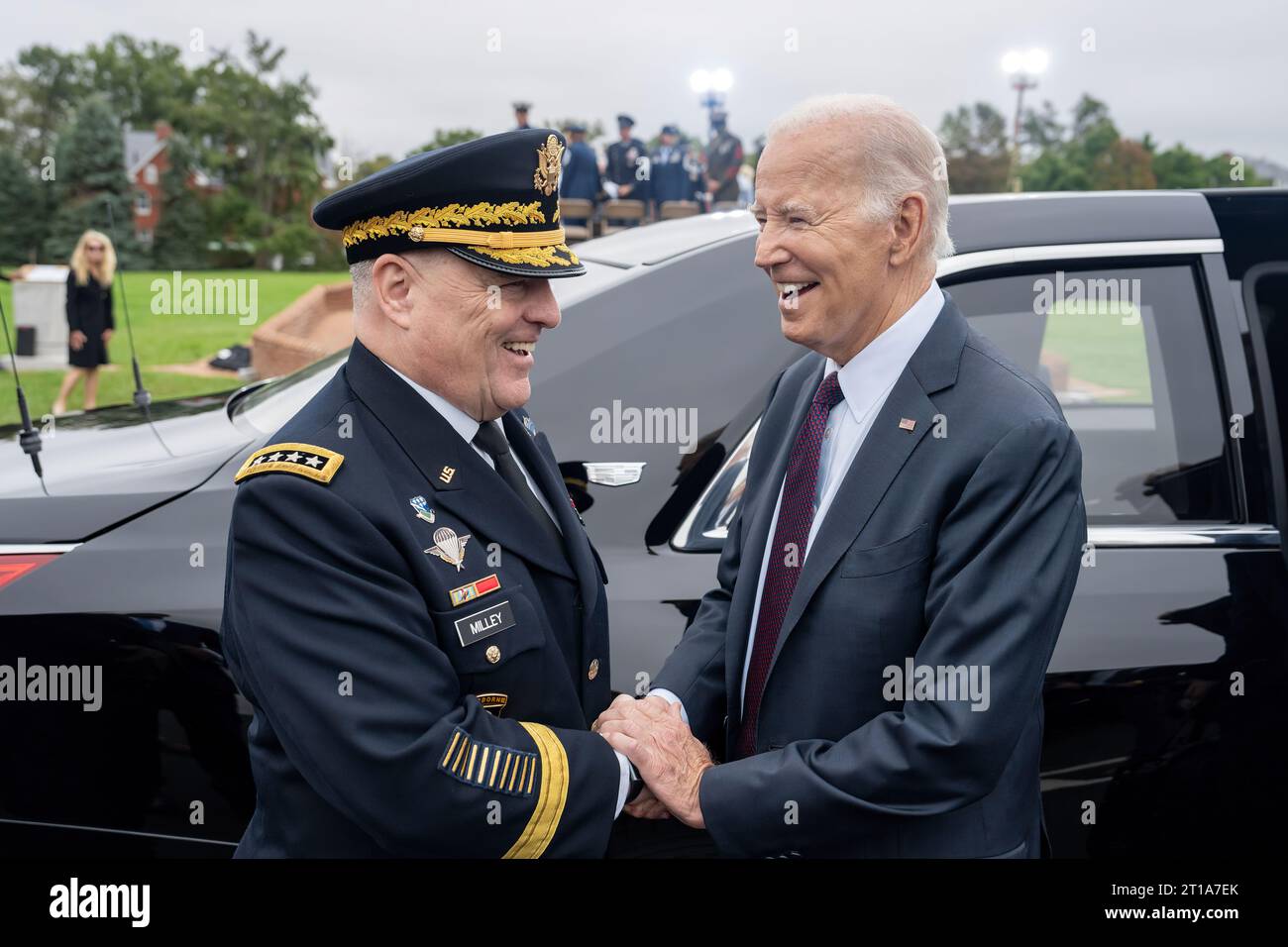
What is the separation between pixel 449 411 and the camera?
1828 mm

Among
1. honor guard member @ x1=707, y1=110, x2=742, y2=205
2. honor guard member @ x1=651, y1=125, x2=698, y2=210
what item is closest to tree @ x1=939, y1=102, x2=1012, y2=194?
honor guard member @ x1=707, y1=110, x2=742, y2=205

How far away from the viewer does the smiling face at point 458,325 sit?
175 centimetres

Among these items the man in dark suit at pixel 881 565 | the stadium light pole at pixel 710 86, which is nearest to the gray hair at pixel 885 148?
the man in dark suit at pixel 881 565

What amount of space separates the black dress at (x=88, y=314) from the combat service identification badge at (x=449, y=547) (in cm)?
989

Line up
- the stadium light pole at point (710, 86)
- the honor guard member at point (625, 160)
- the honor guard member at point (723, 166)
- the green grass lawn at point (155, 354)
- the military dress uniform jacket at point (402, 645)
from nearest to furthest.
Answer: the military dress uniform jacket at point (402, 645) < the green grass lawn at point (155, 354) < the honor guard member at point (625, 160) < the honor guard member at point (723, 166) < the stadium light pole at point (710, 86)

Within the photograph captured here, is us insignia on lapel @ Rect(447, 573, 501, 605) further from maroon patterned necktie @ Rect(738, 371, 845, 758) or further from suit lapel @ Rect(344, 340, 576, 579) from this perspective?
maroon patterned necktie @ Rect(738, 371, 845, 758)

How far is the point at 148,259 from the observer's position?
51156mm

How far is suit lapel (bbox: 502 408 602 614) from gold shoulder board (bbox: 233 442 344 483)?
0.45 meters

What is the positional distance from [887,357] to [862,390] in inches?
2.7

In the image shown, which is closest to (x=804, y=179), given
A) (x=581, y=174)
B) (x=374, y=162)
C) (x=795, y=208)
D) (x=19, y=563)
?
(x=795, y=208)

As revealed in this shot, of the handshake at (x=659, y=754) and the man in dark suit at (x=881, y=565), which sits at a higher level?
the man in dark suit at (x=881, y=565)

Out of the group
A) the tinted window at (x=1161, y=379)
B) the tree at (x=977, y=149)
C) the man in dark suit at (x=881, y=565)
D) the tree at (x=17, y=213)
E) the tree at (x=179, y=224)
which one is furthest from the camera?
the tree at (x=17, y=213)

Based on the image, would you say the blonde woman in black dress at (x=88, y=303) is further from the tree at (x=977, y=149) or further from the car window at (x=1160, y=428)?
the tree at (x=977, y=149)
